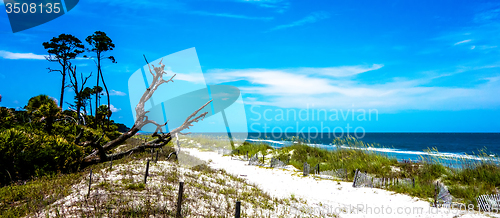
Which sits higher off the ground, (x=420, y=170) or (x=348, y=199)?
(x=420, y=170)

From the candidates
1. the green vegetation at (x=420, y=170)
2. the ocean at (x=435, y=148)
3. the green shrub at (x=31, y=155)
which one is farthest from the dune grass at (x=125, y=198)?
the ocean at (x=435, y=148)

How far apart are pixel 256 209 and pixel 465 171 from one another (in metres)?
9.30

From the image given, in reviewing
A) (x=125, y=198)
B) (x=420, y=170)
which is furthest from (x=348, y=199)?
(x=125, y=198)

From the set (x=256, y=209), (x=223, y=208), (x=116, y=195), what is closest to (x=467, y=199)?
(x=256, y=209)

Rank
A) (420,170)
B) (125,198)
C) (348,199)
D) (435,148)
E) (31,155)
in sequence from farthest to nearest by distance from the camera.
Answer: (435,148) < (420,170) < (348,199) < (31,155) < (125,198)

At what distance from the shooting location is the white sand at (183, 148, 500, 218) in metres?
7.77

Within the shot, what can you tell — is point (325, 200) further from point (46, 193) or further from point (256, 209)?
point (46, 193)

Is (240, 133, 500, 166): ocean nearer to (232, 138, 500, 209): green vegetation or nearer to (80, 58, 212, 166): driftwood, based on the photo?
(232, 138, 500, 209): green vegetation

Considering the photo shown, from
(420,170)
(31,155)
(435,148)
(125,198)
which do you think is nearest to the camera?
(125,198)

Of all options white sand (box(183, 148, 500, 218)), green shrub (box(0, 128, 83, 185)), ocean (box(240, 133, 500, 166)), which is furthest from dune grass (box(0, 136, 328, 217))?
ocean (box(240, 133, 500, 166))

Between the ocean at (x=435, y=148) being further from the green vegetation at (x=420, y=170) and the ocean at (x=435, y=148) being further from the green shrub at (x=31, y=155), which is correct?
the green shrub at (x=31, y=155)

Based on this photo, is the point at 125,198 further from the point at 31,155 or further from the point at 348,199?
the point at 348,199

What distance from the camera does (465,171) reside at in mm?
10219

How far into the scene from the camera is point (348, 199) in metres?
9.30
